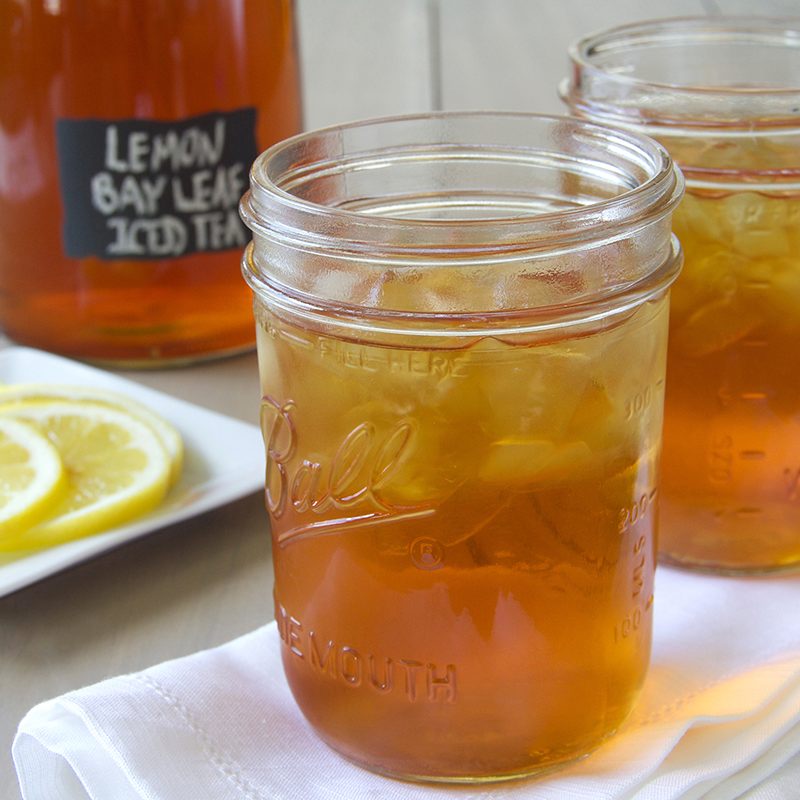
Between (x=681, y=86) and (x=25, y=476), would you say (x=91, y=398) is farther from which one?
(x=681, y=86)

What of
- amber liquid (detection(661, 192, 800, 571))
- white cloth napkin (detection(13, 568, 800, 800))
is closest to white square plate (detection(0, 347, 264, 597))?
white cloth napkin (detection(13, 568, 800, 800))

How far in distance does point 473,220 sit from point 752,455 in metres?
0.27

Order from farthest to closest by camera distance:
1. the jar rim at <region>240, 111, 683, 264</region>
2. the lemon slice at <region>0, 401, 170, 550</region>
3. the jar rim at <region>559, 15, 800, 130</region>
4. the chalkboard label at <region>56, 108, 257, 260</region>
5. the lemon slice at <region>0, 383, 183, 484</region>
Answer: the chalkboard label at <region>56, 108, 257, 260</region> < the lemon slice at <region>0, 383, 183, 484</region> < the lemon slice at <region>0, 401, 170, 550</region> < the jar rim at <region>559, 15, 800, 130</region> < the jar rim at <region>240, 111, 683, 264</region>

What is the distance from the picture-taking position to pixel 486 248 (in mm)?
484

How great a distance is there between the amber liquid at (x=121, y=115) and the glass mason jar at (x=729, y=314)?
0.33 meters

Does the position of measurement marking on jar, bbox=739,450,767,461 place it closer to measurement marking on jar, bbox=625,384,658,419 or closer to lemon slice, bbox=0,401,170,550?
measurement marking on jar, bbox=625,384,658,419

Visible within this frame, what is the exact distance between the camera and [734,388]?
27.2 inches

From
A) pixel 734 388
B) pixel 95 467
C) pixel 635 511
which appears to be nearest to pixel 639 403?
pixel 635 511

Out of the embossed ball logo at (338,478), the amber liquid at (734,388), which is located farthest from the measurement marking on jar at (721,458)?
the embossed ball logo at (338,478)

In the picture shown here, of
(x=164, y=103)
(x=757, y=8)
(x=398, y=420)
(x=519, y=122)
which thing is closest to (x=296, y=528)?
(x=398, y=420)

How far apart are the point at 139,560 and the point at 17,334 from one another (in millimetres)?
365

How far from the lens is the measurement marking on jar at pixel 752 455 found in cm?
70

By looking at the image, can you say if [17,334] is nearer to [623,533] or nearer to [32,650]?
[32,650]

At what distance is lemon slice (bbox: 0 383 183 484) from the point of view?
2.86ft
